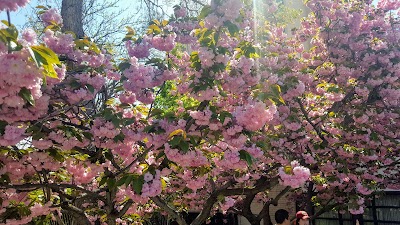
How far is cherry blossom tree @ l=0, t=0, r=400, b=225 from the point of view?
4.00m

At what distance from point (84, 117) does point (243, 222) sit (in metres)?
10.7

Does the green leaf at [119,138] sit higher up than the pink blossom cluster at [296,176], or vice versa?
the green leaf at [119,138]

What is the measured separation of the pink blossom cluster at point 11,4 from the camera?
2396 mm

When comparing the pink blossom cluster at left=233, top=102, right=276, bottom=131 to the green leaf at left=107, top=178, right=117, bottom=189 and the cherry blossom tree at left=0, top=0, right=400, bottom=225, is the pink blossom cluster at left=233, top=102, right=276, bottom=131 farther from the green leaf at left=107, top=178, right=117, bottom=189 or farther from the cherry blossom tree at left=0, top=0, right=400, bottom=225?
the green leaf at left=107, top=178, right=117, bottom=189

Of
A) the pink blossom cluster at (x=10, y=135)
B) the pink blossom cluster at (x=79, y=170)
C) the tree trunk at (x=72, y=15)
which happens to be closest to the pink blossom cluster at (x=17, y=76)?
the pink blossom cluster at (x=10, y=135)

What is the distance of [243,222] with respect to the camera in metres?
15.0

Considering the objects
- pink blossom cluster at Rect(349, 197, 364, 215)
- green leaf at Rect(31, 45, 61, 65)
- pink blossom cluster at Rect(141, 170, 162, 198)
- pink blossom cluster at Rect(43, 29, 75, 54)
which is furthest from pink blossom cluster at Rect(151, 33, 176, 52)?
pink blossom cluster at Rect(349, 197, 364, 215)

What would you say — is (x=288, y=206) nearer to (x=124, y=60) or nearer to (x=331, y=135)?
(x=331, y=135)

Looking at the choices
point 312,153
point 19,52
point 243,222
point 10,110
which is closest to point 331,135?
point 312,153

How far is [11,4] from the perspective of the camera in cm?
242

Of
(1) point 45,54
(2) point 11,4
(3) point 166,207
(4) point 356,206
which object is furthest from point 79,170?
(4) point 356,206

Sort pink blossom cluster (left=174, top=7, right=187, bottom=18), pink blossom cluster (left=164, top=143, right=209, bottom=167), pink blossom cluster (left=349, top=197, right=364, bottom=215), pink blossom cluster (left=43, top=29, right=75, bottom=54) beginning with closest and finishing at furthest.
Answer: pink blossom cluster (left=164, top=143, right=209, bottom=167) < pink blossom cluster (left=43, top=29, right=75, bottom=54) < pink blossom cluster (left=174, top=7, right=187, bottom=18) < pink blossom cluster (left=349, top=197, right=364, bottom=215)

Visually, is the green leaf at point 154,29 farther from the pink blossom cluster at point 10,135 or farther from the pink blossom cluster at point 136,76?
the pink blossom cluster at point 10,135

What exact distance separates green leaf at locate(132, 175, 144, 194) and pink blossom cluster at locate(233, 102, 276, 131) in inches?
39.2
